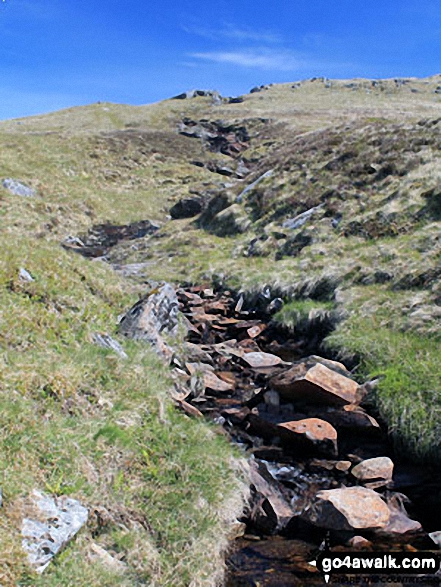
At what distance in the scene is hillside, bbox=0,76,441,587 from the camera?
19.2 feet

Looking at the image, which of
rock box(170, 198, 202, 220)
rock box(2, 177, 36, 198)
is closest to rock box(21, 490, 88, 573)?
rock box(170, 198, 202, 220)

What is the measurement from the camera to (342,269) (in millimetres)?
16391

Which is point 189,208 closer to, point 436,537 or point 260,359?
point 260,359

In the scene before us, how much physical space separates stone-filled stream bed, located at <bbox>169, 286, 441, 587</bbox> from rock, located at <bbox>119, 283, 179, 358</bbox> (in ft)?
2.53

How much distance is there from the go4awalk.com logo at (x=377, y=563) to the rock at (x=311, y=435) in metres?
2.31

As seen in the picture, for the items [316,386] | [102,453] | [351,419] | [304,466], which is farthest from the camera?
[316,386]

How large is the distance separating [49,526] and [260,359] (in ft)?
26.5

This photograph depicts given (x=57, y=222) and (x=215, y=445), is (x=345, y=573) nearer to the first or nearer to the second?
(x=215, y=445)

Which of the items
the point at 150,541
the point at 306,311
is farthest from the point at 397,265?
the point at 150,541

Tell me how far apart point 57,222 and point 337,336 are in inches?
987

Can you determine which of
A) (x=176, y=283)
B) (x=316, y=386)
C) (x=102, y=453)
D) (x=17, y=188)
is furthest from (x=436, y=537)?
(x=17, y=188)

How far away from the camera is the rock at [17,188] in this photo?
32969 mm

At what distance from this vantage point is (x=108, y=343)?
385 inches

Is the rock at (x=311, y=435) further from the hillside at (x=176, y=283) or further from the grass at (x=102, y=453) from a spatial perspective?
the grass at (x=102, y=453)
